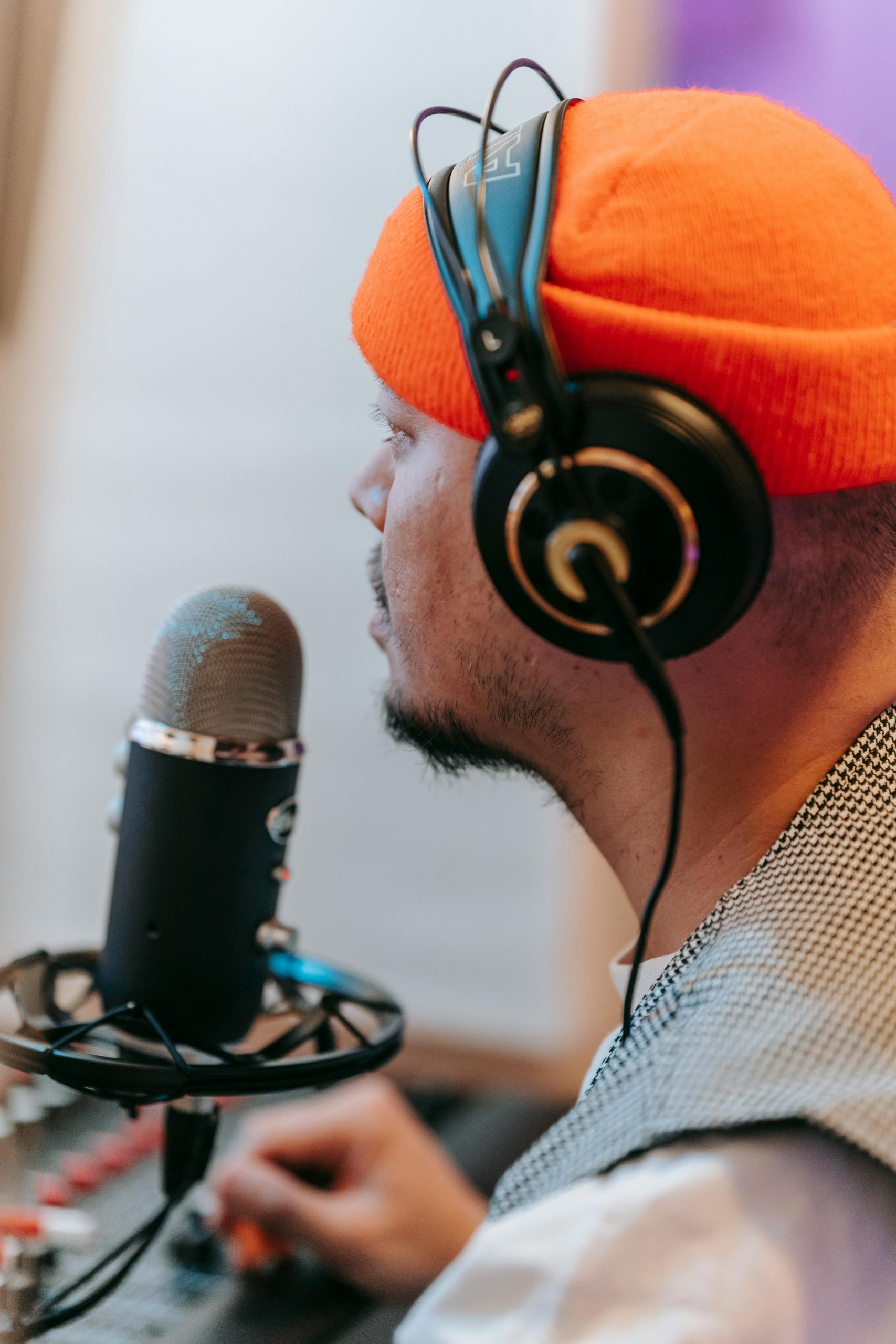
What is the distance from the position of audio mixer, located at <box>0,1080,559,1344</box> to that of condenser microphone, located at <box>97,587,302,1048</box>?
148mm

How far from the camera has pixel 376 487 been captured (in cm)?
70

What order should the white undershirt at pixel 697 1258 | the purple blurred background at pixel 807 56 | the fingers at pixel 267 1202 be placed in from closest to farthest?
the white undershirt at pixel 697 1258 < the fingers at pixel 267 1202 < the purple blurred background at pixel 807 56

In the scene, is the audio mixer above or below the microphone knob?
below

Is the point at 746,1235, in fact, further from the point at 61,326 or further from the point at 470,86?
the point at 470,86

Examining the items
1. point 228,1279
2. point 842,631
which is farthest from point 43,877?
point 842,631

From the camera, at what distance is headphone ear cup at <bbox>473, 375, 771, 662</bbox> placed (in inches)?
18.5

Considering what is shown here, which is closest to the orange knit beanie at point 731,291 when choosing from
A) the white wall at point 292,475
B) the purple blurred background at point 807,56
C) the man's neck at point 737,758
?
the man's neck at point 737,758

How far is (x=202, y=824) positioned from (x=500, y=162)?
373 mm

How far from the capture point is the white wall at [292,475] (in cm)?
106

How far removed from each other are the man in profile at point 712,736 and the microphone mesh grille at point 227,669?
3.2 inches

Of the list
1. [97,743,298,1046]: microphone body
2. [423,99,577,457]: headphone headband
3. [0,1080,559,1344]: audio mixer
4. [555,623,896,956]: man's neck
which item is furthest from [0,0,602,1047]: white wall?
[555,623,896,956]: man's neck

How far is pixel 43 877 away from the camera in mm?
1154

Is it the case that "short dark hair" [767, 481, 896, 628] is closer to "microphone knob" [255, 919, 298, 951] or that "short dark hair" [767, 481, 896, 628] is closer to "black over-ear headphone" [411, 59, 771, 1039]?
"black over-ear headphone" [411, 59, 771, 1039]

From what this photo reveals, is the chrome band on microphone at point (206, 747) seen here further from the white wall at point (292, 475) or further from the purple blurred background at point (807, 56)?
the purple blurred background at point (807, 56)
